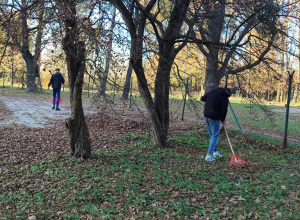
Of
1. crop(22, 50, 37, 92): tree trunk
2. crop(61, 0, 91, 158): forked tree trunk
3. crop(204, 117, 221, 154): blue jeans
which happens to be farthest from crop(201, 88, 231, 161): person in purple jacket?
crop(22, 50, 37, 92): tree trunk

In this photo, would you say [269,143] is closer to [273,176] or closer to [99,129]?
[273,176]

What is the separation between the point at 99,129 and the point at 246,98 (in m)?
4.48

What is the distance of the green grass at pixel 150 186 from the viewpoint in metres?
3.73

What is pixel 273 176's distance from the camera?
193 inches

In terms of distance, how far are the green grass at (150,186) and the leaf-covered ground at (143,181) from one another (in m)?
0.01

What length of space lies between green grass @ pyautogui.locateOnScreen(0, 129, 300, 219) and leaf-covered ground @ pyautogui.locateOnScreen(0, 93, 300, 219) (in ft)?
0.04

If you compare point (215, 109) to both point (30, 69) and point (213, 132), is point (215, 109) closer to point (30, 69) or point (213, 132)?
point (213, 132)

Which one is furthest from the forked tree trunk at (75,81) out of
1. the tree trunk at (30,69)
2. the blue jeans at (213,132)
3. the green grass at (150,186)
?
the blue jeans at (213,132)

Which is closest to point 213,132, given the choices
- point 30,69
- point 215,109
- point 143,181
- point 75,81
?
point 215,109

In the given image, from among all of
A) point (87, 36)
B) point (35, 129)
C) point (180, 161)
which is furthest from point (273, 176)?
point (35, 129)

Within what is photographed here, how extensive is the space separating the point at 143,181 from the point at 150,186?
0.23m

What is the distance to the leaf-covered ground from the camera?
3.75 m

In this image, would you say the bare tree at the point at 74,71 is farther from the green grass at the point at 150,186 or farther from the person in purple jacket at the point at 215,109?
the person in purple jacket at the point at 215,109

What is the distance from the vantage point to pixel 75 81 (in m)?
5.29
